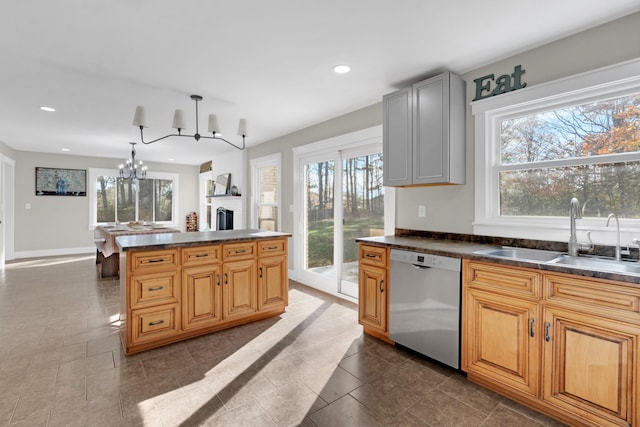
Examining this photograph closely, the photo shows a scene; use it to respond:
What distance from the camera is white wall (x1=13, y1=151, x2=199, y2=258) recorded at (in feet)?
22.4

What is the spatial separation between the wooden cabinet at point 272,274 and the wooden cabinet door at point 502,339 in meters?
1.89

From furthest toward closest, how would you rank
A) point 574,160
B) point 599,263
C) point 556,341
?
point 574,160 < point 599,263 < point 556,341

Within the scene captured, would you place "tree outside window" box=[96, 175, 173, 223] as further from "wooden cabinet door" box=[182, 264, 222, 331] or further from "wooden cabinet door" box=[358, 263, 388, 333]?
"wooden cabinet door" box=[358, 263, 388, 333]

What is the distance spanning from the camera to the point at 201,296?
287 cm

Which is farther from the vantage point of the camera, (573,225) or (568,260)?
(573,225)

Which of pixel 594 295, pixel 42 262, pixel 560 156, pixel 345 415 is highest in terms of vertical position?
pixel 560 156

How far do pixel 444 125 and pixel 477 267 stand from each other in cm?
121

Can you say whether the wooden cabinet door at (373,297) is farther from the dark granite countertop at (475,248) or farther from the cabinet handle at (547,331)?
the cabinet handle at (547,331)

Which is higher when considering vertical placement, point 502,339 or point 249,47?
point 249,47

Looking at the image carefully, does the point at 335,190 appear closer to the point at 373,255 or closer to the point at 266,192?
the point at 373,255

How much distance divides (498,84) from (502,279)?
162 centimetres

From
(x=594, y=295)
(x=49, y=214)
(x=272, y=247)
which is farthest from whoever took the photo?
(x=49, y=214)

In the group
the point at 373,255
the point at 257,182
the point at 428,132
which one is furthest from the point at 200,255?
the point at 257,182

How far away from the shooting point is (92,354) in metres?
2.57
